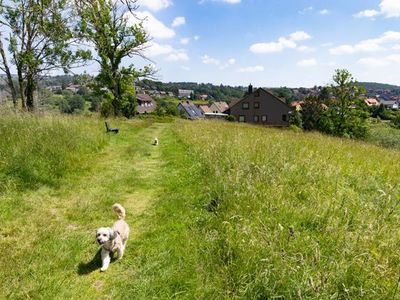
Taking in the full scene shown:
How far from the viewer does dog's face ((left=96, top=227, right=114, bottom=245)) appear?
3.89m

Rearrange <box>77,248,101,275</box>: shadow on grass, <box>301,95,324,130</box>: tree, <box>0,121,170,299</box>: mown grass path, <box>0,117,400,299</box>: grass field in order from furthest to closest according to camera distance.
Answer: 1. <box>301,95,324,130</box>: tree
2. <box>77,248,101,275</box>: shadow on grass
3. <box>0,121,170,299</box>: mown grass path
4. <box>0,117,400,299</box>: grass field

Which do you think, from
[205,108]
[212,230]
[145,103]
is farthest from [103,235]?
[145,103]

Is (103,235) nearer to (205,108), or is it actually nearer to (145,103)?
(205,108)

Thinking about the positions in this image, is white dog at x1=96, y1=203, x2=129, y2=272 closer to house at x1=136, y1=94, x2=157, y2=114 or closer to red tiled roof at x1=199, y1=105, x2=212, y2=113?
house at x1=136, y1=94, x2=157, y2=114

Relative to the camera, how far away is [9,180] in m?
6.26

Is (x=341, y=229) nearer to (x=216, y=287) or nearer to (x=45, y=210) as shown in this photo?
(x=216, y=287)

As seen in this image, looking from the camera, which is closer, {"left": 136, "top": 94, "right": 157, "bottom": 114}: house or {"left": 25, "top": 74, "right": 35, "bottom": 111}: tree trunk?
{"left": 25, "top": 74, "right": 35, "bottom": 111}: tree trunk

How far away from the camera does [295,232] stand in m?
3.86

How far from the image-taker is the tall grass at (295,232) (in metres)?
2.98

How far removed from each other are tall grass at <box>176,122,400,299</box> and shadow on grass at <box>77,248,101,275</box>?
1315 mm

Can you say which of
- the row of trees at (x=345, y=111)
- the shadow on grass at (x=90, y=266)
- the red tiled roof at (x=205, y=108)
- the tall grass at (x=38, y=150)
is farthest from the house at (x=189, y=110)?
the shadow on grass at (x=90, y=266)

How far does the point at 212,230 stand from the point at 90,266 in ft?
5.82

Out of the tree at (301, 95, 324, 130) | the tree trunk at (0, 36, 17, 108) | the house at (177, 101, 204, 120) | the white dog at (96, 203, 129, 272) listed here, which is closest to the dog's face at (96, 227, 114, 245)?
the white dog at (96, 203, 129, 272)

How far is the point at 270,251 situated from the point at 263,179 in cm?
242
